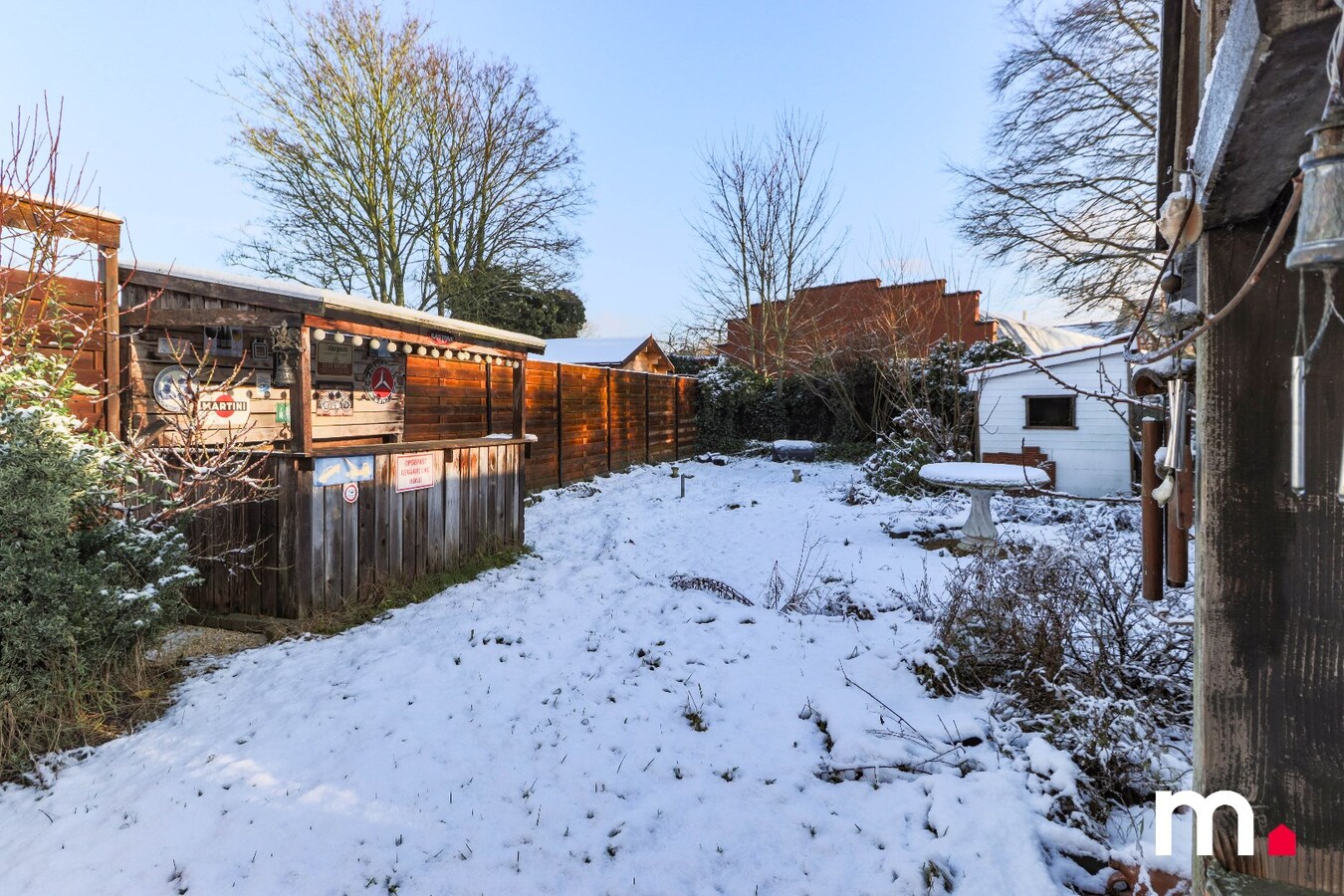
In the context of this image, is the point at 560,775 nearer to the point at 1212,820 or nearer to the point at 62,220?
the point at 1212,820

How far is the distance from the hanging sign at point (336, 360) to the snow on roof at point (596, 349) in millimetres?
10799

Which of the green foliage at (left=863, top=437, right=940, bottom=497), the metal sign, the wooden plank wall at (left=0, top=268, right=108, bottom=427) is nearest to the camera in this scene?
the wooden plank wall at (left=0, top=268, right=108, bottom=427)

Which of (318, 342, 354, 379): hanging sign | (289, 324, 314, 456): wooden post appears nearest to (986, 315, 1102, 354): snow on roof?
(318, 342, 354, 379): hanging sign


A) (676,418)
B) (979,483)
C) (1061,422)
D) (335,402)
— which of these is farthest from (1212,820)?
(676,418)

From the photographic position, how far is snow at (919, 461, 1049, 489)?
662 cm

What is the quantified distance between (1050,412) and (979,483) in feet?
19.0

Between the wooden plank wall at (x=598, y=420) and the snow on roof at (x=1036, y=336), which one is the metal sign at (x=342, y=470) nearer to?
the wooden plank wall at (x=598, y=420)

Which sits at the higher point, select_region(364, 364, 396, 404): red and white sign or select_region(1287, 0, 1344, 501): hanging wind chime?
select_region(364, 364, 396, 404): red and white sign

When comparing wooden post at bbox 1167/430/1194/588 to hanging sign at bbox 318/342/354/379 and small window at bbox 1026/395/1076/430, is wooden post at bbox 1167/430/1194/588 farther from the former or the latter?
small window at bbox 1026/395/1076/430

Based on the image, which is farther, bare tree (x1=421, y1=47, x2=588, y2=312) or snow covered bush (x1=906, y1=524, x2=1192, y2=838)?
bare tree (x1=421, y1=47, x2=588, y2=312)

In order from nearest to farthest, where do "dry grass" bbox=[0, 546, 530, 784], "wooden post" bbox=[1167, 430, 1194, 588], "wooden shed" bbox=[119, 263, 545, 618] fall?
1. "wooden post" bbox=[1167, 430, 1194, 588]
2. "dry grass" bbox=[0, 546, 530, 784]
3. "wooden shed" bbox=[119, 263, 545, 618]

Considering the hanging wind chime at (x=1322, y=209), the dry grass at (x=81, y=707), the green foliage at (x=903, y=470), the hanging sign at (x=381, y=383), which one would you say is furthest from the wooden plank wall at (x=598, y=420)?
the hanging wind chime at (x=1322, y=209)

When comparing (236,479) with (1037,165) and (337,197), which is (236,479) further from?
(1037,165)

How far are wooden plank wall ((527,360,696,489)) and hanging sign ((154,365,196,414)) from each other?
5805mm
